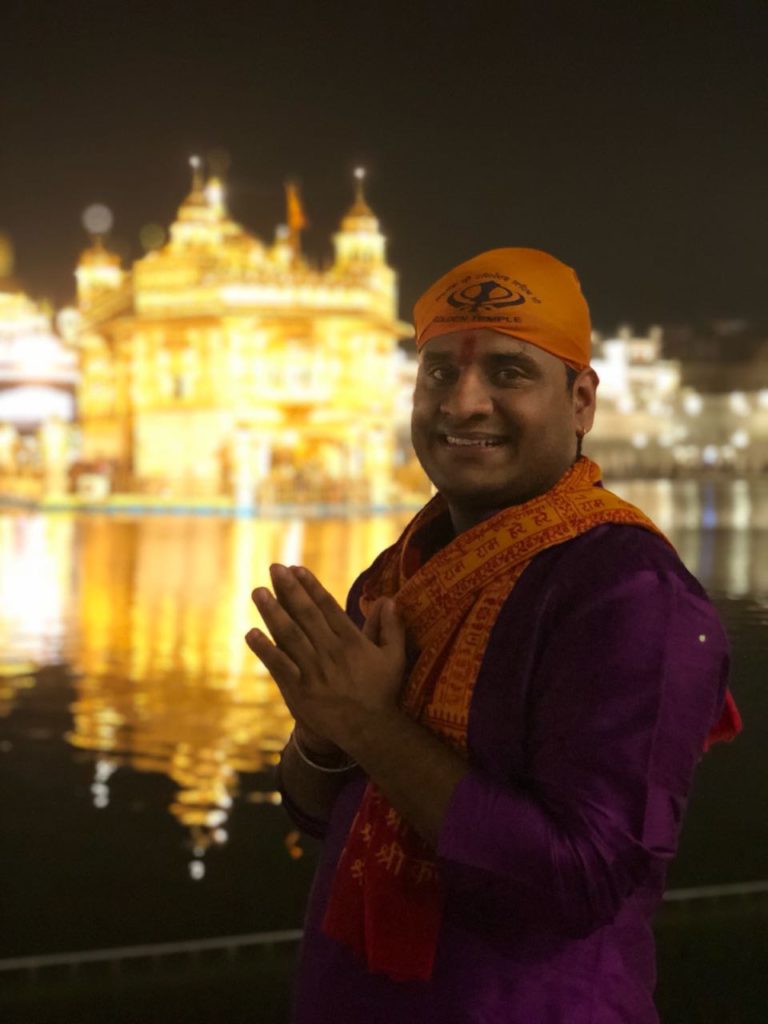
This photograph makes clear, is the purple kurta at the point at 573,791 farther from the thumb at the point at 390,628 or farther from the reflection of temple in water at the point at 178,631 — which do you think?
the reflection of temple in water at the point at 178,631

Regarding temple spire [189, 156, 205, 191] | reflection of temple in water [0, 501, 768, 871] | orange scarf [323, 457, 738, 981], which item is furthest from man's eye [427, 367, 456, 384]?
temple spire [189, 156, 205, 191]

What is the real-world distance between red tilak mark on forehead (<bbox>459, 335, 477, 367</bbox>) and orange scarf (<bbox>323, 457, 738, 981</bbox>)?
117 mm

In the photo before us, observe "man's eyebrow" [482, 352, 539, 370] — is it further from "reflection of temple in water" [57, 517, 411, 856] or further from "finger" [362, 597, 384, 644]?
"reflection of temple in water" [57, 517, 411, 856]

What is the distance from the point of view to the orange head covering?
988 millimetres

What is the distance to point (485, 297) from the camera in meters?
0.99

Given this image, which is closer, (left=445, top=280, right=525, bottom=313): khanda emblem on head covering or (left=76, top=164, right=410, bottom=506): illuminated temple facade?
(left=445, top=280, right=525, bottom=313): khanda emblem on head covering

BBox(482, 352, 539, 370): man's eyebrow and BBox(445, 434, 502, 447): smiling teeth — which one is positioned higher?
BBox(482, 352, 539, 370): man's eyebrow

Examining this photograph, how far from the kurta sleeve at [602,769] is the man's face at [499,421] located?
0.16 metres

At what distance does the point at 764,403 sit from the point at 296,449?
2645cm

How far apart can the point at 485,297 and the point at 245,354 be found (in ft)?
80.5

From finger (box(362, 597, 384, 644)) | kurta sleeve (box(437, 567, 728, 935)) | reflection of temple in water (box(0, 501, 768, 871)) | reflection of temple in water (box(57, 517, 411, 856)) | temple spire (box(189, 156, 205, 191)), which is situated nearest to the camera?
kurta sleeve (box(437, 567, 728, 935))

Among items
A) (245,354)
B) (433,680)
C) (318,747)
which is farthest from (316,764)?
(245,354)

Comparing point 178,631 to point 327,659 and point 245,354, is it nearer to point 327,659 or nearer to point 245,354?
point 327,659

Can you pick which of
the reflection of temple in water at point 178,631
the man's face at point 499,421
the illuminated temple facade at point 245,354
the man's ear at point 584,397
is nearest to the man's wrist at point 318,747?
the man's face at point 499,421
